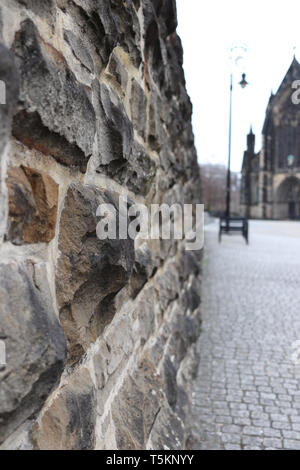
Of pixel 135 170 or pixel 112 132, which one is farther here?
pixel 135 170

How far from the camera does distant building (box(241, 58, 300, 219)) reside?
5181 centimetres

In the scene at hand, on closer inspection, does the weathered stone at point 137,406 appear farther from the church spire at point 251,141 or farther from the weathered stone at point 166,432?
the church spire at point 251,141

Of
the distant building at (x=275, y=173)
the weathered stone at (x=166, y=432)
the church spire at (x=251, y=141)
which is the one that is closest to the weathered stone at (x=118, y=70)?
the weathered stone at (x=166, y=432)

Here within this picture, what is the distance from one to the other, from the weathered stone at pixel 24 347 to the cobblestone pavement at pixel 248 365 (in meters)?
2.34

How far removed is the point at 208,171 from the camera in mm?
69812

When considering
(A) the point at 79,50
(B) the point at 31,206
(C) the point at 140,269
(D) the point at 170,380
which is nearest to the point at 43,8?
(A) the point at 79,50

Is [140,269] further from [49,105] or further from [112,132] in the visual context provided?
[49,105]

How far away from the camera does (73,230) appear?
3.73ft

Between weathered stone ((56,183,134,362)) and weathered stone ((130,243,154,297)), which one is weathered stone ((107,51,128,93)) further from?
weathered stone ((130,243,154,297))

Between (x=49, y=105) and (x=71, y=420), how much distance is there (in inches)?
32.3

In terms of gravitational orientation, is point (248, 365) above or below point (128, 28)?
below

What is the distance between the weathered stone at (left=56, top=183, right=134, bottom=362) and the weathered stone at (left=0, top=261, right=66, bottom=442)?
17cm

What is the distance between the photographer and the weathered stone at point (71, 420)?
1030mm

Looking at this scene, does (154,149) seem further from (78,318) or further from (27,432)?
(27,432)
